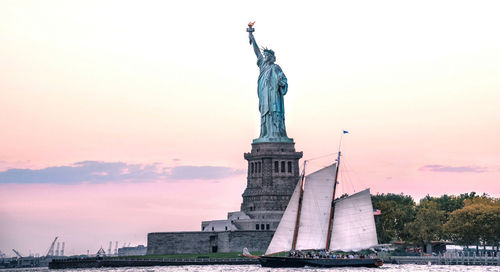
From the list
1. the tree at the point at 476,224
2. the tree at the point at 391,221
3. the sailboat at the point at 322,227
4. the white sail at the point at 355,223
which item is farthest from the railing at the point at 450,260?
the tree at the point at 391,221

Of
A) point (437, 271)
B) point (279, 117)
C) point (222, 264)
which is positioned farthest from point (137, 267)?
point (437, 271)

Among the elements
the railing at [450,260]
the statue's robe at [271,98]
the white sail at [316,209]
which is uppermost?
the statue's robe at [271,98]

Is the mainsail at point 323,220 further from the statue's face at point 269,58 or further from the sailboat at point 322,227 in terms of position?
the statue's face at point 269,58

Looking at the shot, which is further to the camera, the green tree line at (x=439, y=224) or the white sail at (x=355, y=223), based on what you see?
the green tree line at (x=439, y=224)

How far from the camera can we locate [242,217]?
157 metres

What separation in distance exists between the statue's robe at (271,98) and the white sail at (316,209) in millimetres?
37405

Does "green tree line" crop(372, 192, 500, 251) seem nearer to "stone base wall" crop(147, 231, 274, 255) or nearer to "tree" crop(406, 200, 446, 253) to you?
"tree" crop(406, 200, 446, 253)

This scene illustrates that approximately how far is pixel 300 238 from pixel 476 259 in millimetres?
31189

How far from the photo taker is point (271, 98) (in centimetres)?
15725

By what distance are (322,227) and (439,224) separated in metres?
44.2

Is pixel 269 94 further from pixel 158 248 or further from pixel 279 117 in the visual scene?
pixel 158 248

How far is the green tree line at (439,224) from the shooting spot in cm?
15212

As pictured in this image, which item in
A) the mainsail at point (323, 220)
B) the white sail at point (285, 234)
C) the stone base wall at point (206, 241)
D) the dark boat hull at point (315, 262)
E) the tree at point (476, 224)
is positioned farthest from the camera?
the tree at point (476, 224)

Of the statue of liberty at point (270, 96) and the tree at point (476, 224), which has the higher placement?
the statue of liberty at point (270, 96)
